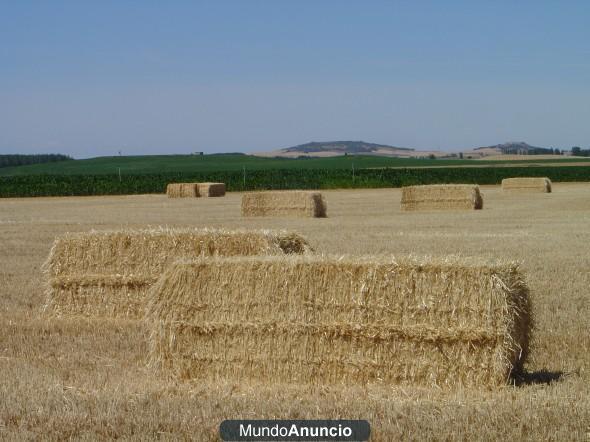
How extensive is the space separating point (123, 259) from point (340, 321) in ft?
15.5

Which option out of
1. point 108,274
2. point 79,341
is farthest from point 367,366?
point 108,274

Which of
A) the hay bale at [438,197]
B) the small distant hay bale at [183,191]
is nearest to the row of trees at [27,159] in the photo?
the small distant hay bale at [183,191]

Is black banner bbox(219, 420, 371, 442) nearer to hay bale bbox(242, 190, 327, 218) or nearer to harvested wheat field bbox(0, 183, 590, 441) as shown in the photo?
harvested wheat field bbox(0, 183, 590, 441)

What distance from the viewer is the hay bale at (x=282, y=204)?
1280 inches

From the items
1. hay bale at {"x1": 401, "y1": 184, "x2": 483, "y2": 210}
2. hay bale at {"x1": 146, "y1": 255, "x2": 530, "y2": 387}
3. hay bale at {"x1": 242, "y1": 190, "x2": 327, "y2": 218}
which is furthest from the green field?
hay bale at {"x1": 146, "y1": 255, "x2": 530, "y2": 387}

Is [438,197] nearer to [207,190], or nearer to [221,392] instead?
[207,190]

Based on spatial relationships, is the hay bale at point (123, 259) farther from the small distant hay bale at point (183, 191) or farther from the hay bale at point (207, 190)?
the small distant hay bale at point (183, 191)

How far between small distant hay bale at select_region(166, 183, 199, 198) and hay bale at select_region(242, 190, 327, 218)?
16849mm

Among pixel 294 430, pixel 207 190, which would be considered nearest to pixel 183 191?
pixel 207 190

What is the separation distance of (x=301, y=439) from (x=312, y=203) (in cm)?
2592

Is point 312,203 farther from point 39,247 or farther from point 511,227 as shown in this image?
point 39,247

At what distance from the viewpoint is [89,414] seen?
7.02 meters

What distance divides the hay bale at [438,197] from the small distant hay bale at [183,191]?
52.4ft

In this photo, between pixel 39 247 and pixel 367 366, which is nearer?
pixel 367 366
